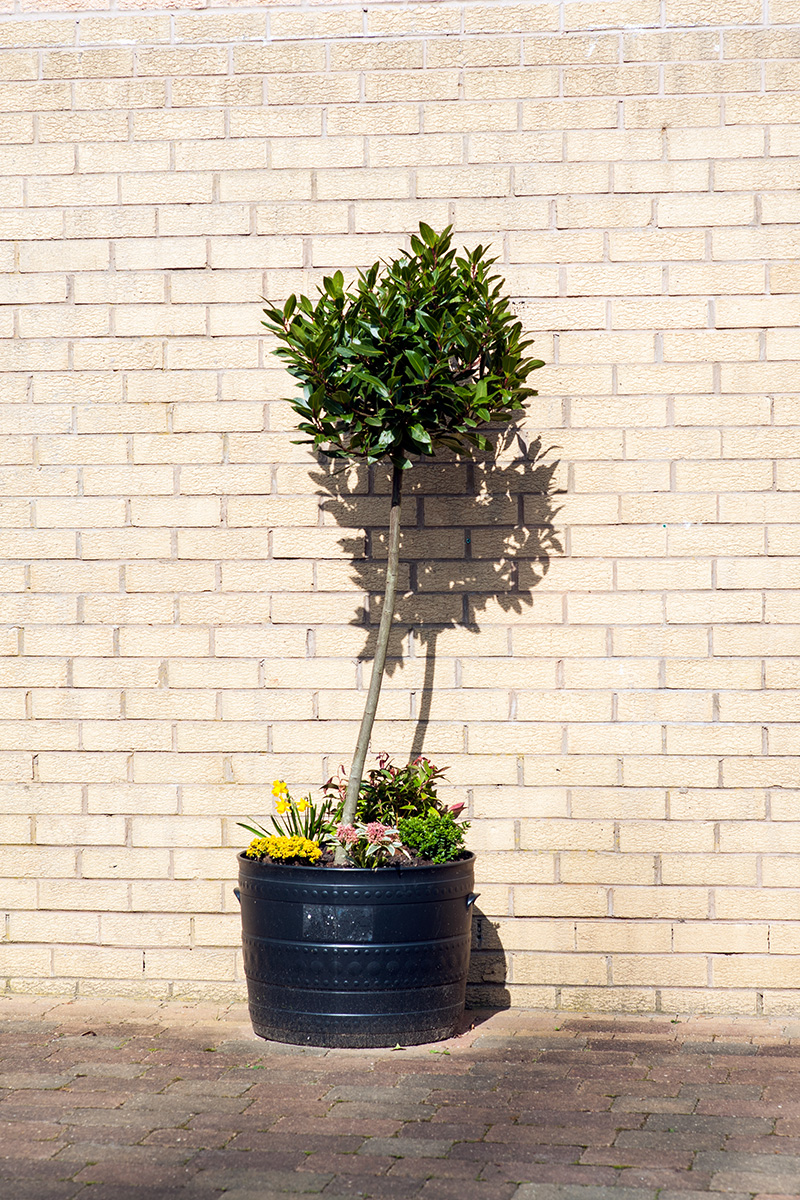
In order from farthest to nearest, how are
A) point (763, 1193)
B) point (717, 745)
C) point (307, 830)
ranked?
point (717, 745)
point (307, 830)
point (763, 1193)

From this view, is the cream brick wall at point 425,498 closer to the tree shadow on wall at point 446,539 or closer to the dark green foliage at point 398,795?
the tree shadow on wall at point 446,539

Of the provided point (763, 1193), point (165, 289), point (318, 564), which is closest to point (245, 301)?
point (165, 289)

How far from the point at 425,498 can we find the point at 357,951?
1.68 meters

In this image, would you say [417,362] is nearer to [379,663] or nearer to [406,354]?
[406,354]

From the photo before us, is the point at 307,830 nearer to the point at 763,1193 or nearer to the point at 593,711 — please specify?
the point at 593,711

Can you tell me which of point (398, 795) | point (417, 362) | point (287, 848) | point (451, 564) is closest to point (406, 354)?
point (417, 362)

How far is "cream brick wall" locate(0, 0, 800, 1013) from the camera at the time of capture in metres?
4.68

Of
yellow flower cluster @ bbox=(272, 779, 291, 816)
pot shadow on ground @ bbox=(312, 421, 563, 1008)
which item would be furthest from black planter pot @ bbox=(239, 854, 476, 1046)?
pot shadow on ground @ bbox=(312, 421, 563, 1008)

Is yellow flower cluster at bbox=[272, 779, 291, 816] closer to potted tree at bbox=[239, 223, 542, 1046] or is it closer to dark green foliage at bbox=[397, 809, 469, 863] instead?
potted tree at bbox=[239, 223, 542, 1046]

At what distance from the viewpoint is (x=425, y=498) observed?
4785mm

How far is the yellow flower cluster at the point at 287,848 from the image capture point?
423cm

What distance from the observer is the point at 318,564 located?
4801 millimetres

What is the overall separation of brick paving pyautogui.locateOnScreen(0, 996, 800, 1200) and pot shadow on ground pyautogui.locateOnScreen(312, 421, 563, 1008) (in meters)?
0.74

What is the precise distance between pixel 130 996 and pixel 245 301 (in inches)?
106
